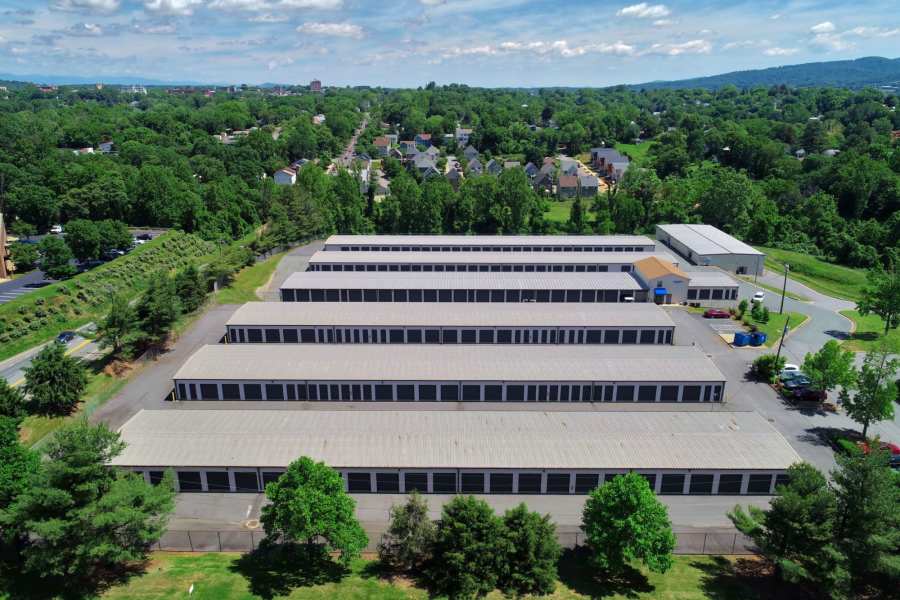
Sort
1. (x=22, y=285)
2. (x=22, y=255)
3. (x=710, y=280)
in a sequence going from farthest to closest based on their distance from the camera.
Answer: (x=22, y=255)
(x=22, y=285)
(x=710, y=280)

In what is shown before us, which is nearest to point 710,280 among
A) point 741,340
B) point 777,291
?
point 777,291

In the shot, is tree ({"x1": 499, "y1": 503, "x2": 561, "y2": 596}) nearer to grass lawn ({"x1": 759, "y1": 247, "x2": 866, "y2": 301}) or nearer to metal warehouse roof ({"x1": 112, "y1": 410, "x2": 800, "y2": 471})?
metal warehouse roof ({"x1": 112, "y1": 410, "x2": 800, "y2": 471})

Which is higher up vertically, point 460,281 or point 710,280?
point 460,281

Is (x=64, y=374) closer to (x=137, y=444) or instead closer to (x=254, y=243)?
(x=137, y=444)

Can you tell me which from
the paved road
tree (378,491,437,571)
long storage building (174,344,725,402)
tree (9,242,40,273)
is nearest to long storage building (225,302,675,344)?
long storage building (174,344,725,402)

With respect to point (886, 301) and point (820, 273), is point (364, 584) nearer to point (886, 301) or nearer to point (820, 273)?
point (886, 301)

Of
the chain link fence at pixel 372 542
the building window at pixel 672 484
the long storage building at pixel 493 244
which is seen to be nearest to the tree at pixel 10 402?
the chain link fence at pixel 372 542
